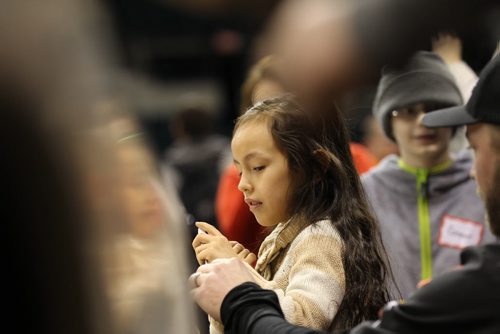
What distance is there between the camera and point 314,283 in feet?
5.32

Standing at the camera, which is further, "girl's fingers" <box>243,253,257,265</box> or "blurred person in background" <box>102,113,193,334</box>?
"girl's fingers" <box>243,253,257,265</box>

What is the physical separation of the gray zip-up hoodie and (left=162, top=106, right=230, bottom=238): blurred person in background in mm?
2535

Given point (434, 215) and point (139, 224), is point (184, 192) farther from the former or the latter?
point (139, 224)

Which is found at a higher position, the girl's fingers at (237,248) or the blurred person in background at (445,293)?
the girl's fingers at (237,248)

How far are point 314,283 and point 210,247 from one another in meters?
0.21

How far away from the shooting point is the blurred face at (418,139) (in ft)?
9.73

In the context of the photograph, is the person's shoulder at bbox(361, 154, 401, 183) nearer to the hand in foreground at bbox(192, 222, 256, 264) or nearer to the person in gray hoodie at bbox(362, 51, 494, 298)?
the person in gray hoodie at bbox(362, 51, 494, 298)

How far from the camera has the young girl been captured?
1679mm

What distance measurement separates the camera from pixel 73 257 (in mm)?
1062

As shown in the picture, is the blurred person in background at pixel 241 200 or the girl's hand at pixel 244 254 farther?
the girl's hand at pixel 244 254

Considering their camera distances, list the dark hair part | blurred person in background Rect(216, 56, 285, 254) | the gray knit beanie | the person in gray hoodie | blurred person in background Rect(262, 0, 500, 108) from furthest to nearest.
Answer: the person in gray hoodie
the gray knit beanie
the dark hair part
blurred person in background Rect(216, 56, 285, 254)
blurred person in background Rect(262, 0, 500, 108)

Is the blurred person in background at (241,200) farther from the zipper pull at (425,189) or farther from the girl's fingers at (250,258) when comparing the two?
the zipper pull at (425,189)

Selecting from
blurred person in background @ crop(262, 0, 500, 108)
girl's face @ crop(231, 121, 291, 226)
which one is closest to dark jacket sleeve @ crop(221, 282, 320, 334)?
girl's face @ crop(231, 121, 291, 226)

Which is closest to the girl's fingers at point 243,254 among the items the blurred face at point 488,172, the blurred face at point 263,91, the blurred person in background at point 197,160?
the blurred face at point 263,91
